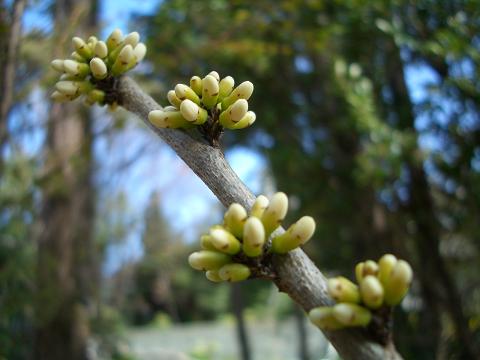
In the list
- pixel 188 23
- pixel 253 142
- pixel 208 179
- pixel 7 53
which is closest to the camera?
pixel 208 179

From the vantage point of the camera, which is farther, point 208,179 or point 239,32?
point 239,32

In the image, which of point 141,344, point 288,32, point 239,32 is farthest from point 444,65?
point 141,344

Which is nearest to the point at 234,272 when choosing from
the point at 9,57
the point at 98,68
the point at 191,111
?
the point at 191,111

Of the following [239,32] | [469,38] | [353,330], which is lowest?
[239,32]

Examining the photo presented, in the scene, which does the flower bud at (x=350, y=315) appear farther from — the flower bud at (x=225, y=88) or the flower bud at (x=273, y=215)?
the flower bud at (x=225, y=88)

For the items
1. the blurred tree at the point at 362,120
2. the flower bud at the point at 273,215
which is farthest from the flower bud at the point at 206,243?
the blurred tree at the point at 362,120

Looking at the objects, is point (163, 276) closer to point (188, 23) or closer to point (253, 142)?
point (253, 142)

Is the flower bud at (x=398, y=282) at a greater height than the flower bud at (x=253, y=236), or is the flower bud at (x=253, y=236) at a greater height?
the flower bud at (x=253, y=236)
